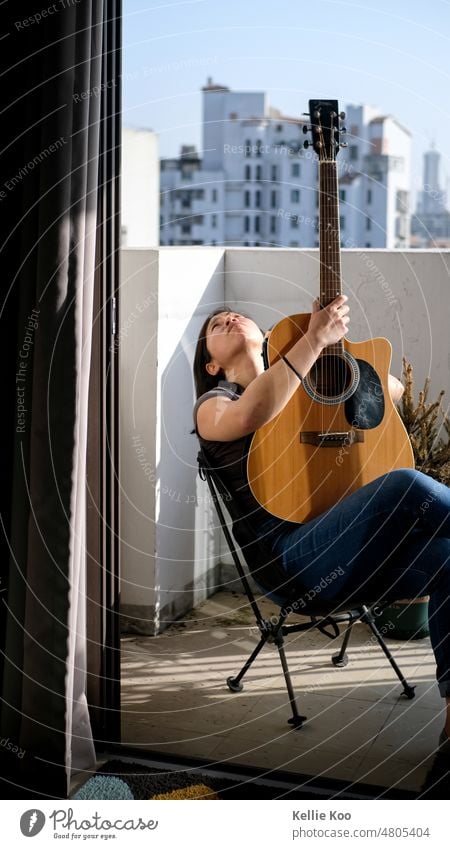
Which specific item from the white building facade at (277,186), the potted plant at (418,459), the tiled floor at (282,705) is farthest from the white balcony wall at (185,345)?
the white building facade at (277,186)

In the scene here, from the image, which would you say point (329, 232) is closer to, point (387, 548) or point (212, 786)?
point (387, 548)

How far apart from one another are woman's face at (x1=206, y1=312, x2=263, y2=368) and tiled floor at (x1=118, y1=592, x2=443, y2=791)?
932mm

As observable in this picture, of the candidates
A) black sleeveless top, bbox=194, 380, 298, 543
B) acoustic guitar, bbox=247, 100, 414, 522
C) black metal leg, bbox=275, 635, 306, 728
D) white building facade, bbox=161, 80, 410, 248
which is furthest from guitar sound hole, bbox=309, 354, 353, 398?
white building facade, bbox=161, 80, 410, 248

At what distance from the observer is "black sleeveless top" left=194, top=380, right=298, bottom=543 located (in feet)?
7.96

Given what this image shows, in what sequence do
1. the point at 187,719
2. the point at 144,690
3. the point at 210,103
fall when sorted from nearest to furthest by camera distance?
the point at 187,719, the point at 144,690, the point at 210,103

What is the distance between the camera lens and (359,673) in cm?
280

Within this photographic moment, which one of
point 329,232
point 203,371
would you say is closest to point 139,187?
point 203,371

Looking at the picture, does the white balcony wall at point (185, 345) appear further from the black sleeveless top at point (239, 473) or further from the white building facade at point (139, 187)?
the white building facade at point (139, 187)

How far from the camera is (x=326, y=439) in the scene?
240cm

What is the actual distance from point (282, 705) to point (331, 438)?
764 mm
